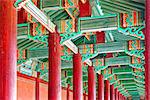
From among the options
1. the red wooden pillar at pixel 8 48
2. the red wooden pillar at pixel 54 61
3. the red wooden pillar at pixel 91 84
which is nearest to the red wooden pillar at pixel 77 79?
the red wooden pillar at pixel 54 61

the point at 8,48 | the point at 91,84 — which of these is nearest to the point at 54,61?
the point at 8,48

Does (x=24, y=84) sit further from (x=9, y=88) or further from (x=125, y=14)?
(x=9, y=88)

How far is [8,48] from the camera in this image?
23.7ft

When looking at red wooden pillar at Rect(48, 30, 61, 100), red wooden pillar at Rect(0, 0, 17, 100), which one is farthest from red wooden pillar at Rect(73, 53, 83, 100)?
red wooden pillar at Rect(0, 0, 17, 100)

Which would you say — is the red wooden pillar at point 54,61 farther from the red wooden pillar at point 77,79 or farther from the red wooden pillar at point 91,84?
the red wooden pillar at point 91,84

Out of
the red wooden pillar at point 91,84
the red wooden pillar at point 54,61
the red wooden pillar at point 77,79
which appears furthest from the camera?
the red wooden pillar at point 91,84

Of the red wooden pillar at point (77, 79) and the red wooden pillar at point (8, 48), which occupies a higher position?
the red wooden pillar at point (8, 48)

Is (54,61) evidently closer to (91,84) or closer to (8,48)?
(8,48)

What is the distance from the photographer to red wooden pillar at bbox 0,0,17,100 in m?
7.14

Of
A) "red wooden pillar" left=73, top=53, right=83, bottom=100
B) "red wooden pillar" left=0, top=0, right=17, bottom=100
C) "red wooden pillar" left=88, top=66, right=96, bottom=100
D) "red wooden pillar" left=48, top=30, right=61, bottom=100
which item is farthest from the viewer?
"red wooden pillar" left=88, top=66, right=96, bottom=100

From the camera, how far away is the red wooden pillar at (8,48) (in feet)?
23.4

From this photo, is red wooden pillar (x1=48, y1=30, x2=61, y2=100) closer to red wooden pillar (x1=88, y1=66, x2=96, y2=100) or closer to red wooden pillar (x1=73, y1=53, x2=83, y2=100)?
red wooden pillar (x1=73, y1=53, x2=83, y2=100)

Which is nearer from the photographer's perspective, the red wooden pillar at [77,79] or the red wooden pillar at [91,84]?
the red wooden pillar at [77,79]

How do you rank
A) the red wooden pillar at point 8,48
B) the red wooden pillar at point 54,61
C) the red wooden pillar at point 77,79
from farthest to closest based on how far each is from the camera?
1. the red wooden pillar at point 77,79
2. the red wooden pillar at point 54,61
3. the red wooden pillar at point 8,48
